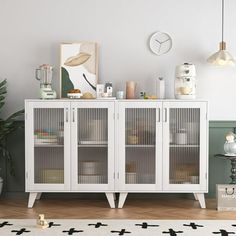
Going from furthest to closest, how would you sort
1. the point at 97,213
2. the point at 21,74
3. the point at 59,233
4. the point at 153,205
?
the point at 21,74
the point at 153,205
the point at 97,213
the point at 59,233

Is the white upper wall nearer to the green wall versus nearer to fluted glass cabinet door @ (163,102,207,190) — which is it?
the green wall

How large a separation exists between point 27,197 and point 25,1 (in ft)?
6.79

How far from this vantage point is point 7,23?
538 cm

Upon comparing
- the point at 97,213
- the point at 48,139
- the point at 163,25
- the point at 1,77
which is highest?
the point at 163,25

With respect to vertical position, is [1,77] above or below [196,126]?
above

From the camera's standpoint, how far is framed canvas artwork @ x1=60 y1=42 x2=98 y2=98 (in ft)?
17.3

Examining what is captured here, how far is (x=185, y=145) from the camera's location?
4.96 meters

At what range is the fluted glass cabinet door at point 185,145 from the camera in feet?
16.1

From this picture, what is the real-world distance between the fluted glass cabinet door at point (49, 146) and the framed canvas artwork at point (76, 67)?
1.28 feet

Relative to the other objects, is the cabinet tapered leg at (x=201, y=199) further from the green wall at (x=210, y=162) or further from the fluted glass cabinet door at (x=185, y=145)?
the green wall at (x=210, y=162)

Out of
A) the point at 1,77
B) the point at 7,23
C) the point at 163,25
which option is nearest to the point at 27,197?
the point at 1,77

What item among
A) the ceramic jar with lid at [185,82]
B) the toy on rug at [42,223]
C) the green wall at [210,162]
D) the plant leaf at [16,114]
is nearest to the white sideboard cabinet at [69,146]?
the plant leaf at [16,114]

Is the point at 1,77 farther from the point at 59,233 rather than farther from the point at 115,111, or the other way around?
the point at 59,233

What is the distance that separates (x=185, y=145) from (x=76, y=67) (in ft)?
4.52
